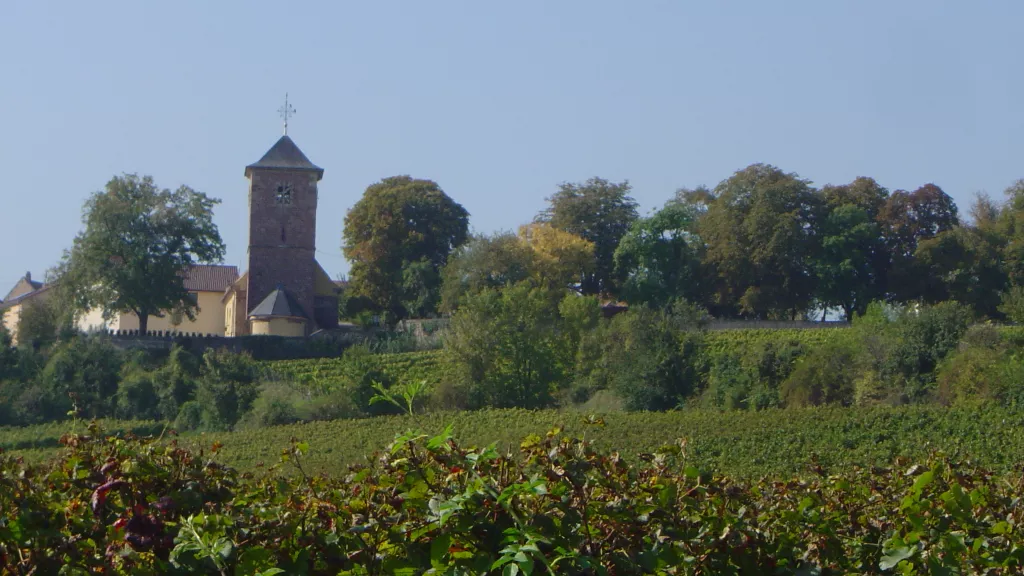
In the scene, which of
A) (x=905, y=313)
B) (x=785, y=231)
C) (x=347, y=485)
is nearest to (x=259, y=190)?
(x=785, y=231)

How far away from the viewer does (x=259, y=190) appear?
210ft

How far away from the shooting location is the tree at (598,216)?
66.9 meters

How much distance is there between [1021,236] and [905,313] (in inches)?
644

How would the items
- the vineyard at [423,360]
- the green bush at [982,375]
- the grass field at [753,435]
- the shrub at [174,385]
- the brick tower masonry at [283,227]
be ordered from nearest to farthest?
1. the grass field at [753,435]
2. the green bush at [982,375]
3. the vineyard at [423,360]
4. the shrub at [174,385]
5. the brick tower masonry at [283,227]

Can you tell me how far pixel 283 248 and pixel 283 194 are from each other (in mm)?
2950

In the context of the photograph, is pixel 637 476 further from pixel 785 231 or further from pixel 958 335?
pixel 785 231

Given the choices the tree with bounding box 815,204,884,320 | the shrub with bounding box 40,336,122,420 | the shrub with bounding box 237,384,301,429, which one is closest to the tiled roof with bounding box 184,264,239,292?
the shrub with bounding box 40,336,122,420

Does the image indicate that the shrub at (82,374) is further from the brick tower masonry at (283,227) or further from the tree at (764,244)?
the tree at (764,244)

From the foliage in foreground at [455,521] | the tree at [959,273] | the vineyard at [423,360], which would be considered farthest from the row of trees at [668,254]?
the foliage in foreground at [455,521]

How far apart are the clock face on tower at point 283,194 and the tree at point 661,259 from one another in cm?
1668

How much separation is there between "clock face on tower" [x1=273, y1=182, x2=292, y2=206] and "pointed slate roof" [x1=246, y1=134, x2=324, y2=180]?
0.91 metres

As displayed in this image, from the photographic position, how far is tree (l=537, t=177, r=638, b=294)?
66875mm

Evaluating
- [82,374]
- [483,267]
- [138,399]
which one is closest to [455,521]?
[138,399]

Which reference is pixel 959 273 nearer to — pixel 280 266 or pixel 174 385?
pixel 280 266
